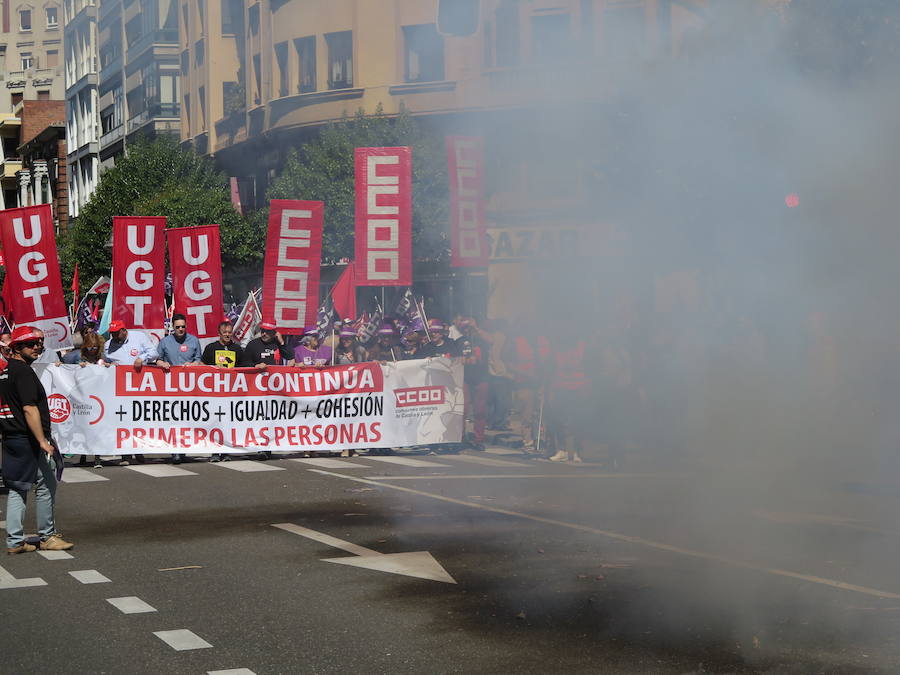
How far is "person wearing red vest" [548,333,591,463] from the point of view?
8977mm

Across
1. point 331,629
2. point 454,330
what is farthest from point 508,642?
point 454,330

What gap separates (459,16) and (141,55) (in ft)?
16.1

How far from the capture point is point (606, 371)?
8641 millimetres

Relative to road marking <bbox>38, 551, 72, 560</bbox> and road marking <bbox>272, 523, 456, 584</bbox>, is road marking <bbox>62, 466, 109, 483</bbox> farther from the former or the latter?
road marking <bbox>272, 523, 456, 584</bbox>

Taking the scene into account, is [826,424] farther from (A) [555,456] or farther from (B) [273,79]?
(A) [555,456]

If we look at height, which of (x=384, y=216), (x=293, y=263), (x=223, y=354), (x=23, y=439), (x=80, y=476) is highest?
(x=384, y=216)

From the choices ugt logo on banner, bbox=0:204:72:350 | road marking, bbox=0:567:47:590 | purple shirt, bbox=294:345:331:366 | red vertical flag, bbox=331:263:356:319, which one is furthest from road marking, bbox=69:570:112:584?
red vertical flag, bbox=331:263:356:319

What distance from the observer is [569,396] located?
11711 millimetres

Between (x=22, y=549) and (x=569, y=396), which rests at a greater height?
(x=569, y=396)

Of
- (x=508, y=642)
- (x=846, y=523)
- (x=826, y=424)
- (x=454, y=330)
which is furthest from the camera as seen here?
(x=454, y=330)

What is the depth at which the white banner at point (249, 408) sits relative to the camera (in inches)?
618

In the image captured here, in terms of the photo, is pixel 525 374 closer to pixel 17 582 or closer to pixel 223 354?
pixel 223 354

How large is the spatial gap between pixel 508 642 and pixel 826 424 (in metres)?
2.13

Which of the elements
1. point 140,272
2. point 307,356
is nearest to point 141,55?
point 307,356
